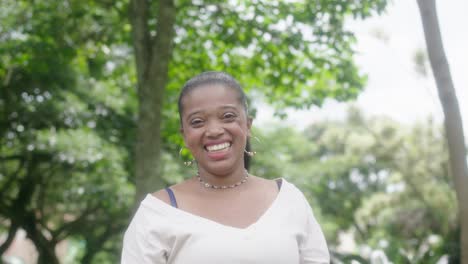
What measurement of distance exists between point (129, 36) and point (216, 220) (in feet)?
23.4

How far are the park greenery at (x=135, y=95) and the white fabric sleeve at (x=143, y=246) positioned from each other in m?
1.89

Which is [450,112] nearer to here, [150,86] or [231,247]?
[231,247]

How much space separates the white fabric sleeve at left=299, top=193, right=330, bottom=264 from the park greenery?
1.62 m

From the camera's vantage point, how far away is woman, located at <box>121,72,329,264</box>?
2.22 metres

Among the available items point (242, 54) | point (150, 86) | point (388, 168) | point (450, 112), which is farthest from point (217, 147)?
point (388, 168)

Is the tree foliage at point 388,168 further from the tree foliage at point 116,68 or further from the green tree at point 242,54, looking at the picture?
the green tree at point 242,54

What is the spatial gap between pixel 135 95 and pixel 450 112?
7.16m

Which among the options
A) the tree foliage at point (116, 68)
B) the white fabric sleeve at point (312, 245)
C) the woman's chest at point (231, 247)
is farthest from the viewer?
the tree foliage at point (116, 68)

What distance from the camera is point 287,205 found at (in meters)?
2.42

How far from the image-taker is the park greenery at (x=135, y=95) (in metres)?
7.11

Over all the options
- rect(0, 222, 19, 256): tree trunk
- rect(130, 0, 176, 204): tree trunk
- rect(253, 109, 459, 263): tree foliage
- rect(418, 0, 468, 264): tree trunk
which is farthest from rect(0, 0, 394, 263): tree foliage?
rect(253, 109, 459, 263): tree foliage

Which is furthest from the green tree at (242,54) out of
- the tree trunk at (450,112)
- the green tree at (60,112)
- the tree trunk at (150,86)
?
the tree trunk at (450,112)

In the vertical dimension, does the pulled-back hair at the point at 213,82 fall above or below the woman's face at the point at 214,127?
above

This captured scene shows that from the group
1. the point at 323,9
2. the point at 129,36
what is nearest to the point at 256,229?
the point at 323,9
